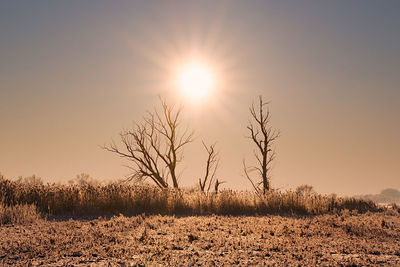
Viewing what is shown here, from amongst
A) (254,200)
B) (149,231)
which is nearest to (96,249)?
(149,231)

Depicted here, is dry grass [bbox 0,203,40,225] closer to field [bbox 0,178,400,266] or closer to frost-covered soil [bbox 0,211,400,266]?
field [bbox 0,178,400,266]

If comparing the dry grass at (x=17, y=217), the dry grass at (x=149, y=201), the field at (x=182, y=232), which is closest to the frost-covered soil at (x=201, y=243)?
the field at (x=182, y=232)

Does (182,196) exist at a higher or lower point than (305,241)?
higher

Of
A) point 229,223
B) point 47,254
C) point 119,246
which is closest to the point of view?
point 47,254

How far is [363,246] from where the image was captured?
32.5ft

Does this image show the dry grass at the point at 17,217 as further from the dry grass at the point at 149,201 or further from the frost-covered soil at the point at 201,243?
the dry grass at the point at 149,201

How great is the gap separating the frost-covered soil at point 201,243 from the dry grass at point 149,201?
351 centimetres

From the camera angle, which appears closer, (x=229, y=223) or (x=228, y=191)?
(x=229, y=223)

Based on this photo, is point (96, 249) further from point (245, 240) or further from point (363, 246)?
point (363, 246)

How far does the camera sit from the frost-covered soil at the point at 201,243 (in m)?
8.30

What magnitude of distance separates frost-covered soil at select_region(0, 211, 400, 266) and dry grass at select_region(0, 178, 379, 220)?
3509 millimetres

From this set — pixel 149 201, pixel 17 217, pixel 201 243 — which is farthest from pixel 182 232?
pixel 149 201

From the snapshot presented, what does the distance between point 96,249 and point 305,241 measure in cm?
503

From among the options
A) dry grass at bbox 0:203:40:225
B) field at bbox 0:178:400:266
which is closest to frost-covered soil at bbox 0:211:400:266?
field at bbox 0:178:400:266
